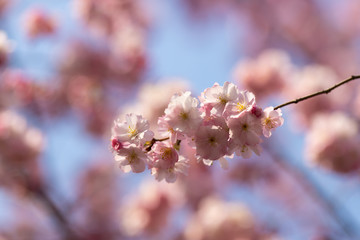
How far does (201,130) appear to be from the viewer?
130 cm

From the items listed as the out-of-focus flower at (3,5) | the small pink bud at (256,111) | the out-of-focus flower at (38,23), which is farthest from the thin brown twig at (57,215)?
the small pink bud at (256,111)

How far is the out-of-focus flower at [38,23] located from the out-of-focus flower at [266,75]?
2.43 metres

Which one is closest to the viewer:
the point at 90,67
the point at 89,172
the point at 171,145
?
the point at 171,145

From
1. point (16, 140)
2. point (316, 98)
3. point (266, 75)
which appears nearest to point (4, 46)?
point (16, 140)

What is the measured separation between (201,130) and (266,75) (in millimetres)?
3410

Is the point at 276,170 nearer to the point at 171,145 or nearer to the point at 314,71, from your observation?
the point at 314,71

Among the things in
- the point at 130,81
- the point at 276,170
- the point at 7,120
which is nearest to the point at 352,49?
the point at 276,170

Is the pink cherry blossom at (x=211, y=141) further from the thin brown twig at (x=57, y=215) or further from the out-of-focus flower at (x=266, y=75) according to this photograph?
the out-of-focus flower at (x=266, y=75)

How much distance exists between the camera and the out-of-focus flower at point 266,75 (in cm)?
454

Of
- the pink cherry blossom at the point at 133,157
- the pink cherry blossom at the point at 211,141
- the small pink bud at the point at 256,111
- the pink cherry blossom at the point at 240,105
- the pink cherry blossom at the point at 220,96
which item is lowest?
the pink cherry blossom at the point at 211,141

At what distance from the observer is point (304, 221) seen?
16.3 ft

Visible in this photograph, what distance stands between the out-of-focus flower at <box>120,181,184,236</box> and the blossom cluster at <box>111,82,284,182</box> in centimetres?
317

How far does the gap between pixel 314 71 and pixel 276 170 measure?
1.43 m

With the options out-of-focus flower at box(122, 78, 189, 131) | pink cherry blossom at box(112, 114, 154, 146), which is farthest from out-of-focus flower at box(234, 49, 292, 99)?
pink cherry blossom at box(112, 114, 154, 146)
